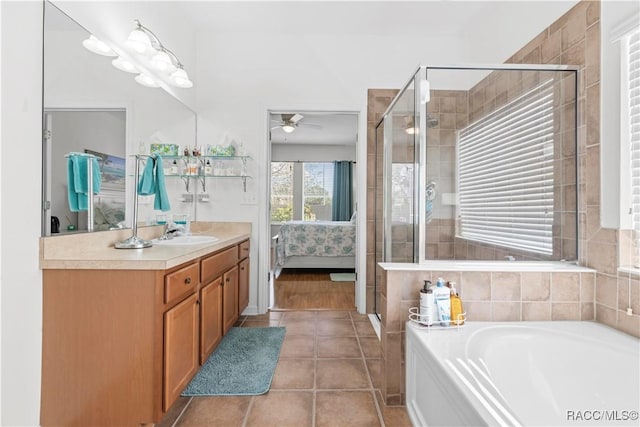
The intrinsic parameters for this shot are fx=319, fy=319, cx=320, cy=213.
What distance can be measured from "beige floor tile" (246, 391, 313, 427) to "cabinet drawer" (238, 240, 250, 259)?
1274mm

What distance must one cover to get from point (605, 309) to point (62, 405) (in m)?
2.65

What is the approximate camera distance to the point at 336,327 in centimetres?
285

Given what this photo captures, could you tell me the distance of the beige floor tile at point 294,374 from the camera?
1943 millimetres

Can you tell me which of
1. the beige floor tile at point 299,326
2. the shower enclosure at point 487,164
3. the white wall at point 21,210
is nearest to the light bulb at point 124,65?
the white wall at point 21,210

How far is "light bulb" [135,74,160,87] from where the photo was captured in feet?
7.42

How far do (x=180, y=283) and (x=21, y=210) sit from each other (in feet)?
2.36

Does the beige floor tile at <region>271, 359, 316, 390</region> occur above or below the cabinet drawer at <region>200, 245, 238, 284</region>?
below

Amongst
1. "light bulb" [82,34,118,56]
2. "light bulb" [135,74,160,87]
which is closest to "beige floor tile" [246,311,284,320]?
"light bulb" [135,74,160,87]

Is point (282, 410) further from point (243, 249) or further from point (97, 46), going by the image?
point (97, 46)

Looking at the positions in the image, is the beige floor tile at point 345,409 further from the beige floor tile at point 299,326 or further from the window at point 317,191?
the window at point 317,191

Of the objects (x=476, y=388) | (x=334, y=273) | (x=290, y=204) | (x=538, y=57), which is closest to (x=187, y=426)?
(x=476, y=388)

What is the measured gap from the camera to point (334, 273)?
5.12 metres

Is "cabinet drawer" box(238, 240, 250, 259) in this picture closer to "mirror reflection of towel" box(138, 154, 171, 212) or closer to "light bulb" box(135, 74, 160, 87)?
"mirror reflection of towel" box(138, 154, 171, 212)

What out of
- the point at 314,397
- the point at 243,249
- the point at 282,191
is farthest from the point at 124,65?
the point at 282,191
